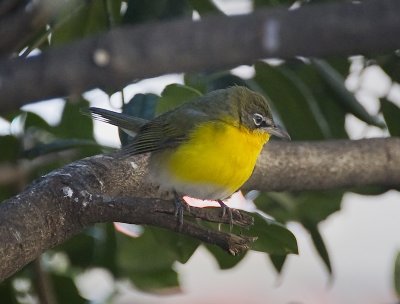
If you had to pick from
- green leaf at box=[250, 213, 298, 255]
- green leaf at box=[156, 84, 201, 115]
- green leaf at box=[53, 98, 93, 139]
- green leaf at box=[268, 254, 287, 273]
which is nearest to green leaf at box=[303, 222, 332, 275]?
green leaf at box=[268, 254, 287, 273]

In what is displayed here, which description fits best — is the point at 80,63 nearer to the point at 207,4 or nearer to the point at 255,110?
the point at 207,4

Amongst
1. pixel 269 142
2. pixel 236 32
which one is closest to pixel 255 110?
pixel 269 142

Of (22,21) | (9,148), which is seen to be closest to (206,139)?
(9,148)

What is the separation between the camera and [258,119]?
2090 millimetres

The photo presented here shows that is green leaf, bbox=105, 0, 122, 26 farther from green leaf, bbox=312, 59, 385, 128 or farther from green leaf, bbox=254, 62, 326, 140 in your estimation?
green leaf, bbox=312, 59, 385, 128

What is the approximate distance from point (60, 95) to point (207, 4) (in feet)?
3.87

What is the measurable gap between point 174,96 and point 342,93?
38 cm

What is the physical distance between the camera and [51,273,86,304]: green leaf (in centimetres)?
196

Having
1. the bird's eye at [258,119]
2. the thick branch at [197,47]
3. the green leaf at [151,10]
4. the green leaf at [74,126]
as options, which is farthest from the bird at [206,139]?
the thick branch at [197,47]

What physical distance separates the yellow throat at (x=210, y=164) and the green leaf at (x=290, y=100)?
14cm

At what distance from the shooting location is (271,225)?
1.69 m

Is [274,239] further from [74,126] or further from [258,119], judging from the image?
[74,126]

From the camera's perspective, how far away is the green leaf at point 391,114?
7.08 ft

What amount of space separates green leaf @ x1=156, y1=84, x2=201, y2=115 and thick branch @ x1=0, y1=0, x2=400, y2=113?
1.06m
